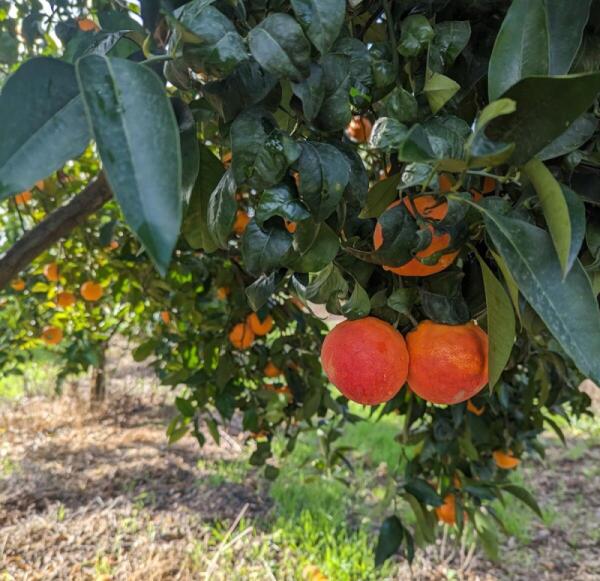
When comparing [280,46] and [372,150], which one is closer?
[280,46]

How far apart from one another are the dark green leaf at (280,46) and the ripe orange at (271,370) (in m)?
1.22

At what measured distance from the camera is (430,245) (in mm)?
419

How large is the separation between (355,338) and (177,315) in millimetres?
1299

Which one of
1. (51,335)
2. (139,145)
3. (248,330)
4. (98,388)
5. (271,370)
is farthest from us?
(98,388)

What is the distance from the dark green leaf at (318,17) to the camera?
13.9 inches

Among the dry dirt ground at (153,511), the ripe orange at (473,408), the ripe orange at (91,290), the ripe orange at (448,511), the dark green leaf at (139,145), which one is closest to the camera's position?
the dark green leaf at (139,145)

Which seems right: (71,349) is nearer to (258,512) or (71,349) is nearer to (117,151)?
(258,512)

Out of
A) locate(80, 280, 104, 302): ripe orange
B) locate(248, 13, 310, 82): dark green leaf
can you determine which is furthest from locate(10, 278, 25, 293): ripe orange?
locate(248, 13, 310, 82): dark green leaf

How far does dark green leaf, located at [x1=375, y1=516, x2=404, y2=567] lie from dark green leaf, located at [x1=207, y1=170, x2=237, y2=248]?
1069 mm

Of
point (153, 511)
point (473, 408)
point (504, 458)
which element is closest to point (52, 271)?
point (153, 511)

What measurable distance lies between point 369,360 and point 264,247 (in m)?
0.15

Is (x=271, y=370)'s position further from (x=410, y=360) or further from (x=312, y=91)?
(x=312, y=91)

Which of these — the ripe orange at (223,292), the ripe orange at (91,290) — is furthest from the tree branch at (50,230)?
the ripe orange at (91,290)

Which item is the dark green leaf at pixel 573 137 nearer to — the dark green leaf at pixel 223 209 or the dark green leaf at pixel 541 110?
the dark green leaf at pixel 541 110
